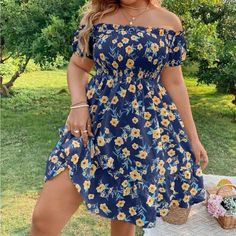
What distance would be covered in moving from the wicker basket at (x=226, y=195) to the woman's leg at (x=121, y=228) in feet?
4.19

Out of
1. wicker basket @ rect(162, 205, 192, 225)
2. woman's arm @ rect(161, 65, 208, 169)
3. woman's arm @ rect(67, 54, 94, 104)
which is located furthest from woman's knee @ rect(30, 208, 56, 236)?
wicker basket @ rect(162, 205, 192, 225)

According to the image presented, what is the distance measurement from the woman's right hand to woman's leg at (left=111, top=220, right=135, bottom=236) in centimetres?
66

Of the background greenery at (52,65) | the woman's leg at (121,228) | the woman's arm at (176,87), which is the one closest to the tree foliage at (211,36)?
the background greenery at (52,65)

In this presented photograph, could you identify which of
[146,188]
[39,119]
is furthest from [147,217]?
[39,119]

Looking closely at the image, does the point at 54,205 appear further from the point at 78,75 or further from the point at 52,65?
the point at 52,65

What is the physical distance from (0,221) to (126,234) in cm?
143

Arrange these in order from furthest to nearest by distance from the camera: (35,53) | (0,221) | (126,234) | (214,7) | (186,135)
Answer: (214,7) → (35,53) → (0,221) → (126,234) → (186,135)

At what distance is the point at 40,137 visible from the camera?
5.45 metres

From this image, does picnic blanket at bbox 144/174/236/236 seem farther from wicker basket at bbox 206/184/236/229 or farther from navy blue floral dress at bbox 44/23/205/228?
navy blue floral dress at bbox 44/23/205/228

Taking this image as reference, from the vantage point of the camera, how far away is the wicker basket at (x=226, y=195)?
3.64 m

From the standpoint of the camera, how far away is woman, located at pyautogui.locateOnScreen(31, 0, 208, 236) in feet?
6.88

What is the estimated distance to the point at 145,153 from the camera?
2188mm

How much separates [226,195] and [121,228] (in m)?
1.57

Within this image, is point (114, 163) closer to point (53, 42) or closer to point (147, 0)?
point (147, 0)
